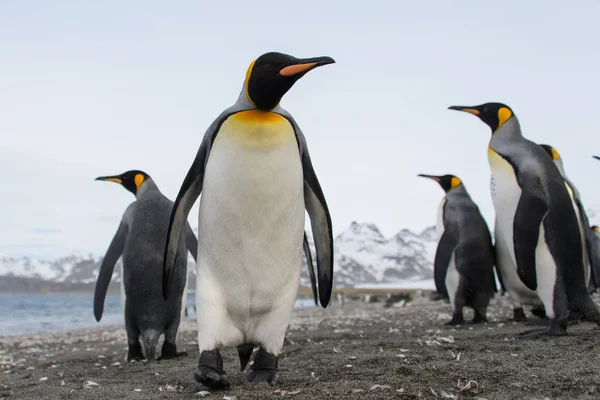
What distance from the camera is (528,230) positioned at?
5078 mm

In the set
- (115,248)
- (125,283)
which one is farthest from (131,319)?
(115,248)

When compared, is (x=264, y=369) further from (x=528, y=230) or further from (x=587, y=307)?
(x=587, y=307)

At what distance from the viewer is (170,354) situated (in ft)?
18.1

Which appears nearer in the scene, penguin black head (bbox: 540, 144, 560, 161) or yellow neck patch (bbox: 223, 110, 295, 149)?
yellow neck patch (bbox: 223, 110, 295, 149)

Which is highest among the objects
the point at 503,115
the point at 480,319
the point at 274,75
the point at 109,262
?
the point at 503,115

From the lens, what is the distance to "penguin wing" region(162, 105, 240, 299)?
3.63 meters

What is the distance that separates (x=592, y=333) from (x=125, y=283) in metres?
Result: 4.21

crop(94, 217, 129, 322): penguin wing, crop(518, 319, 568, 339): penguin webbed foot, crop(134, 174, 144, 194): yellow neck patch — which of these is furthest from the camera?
crop(134, 174, 144, 194): yellow neck patch

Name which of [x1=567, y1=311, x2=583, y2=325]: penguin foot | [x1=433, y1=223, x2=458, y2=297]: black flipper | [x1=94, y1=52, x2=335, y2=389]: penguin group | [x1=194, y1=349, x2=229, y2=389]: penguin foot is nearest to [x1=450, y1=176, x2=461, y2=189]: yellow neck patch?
[x1=433, y1=223, x2=458, y2=297]: black flipper

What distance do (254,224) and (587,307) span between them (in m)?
3.32

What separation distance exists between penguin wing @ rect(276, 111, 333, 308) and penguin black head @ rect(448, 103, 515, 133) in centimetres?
329

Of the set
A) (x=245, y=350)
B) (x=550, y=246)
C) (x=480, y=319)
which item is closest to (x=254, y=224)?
(x=245, y=350)

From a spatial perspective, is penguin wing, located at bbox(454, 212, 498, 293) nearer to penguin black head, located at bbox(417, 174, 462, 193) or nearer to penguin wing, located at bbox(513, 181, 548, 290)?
penguin black head, located at bbox(417, 174, 462, 193)

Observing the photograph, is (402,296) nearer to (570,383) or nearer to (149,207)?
(149,207)
